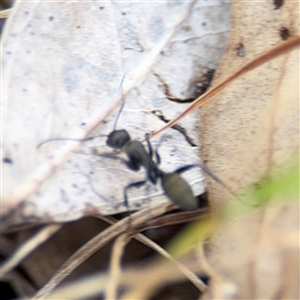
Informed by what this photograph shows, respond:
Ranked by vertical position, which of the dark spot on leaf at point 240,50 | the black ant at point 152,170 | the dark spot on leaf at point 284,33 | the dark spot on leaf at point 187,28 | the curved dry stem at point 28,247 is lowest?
the curved dry stem at point 28,247

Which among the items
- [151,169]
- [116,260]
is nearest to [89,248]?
[116,260]

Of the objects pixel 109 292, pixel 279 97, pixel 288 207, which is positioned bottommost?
pixel 109 292

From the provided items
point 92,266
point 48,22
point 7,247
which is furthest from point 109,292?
point 48,22

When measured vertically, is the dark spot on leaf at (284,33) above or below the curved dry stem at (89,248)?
above

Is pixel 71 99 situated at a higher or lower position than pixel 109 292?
higher

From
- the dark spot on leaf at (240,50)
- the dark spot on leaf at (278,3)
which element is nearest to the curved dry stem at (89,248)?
the dark spot on leaf at (240,50)

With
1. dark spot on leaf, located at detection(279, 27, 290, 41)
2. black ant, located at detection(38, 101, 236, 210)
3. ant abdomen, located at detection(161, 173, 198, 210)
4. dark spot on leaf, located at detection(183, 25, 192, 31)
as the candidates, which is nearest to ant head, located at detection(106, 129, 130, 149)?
black ant, located at detection(38, 101, 236, 210)

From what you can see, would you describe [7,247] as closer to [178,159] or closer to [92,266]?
[92,266]

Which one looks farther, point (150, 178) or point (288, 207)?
point (150, 178)

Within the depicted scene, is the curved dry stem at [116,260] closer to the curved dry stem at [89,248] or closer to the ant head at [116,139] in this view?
the curved dry stem at [89,248]
